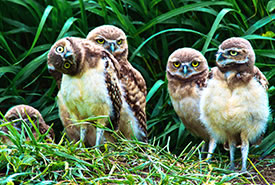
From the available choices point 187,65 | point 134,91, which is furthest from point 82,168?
point 187,65

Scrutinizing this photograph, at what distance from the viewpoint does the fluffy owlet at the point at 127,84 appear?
4.94 metres

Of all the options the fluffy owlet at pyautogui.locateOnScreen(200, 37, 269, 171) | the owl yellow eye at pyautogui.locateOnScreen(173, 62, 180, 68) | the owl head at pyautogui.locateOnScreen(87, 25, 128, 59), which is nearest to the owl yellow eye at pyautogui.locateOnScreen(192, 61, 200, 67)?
the owl yellow eye at pyautogui.locateOnScreen(173, 62, 180, 68)

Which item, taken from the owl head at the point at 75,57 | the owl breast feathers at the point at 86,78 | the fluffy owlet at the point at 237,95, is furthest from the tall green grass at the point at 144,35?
the owl head at the point at 75,57

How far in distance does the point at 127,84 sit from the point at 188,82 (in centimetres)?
63

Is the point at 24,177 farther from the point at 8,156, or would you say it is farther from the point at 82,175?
the point at 82,175

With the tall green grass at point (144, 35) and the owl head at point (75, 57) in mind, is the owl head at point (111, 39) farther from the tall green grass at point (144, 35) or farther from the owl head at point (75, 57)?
the owl head at point (75, 57)

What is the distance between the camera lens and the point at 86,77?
4.20 m

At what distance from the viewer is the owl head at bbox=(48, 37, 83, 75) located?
13.5ft

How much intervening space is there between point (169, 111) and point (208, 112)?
3.53 ft

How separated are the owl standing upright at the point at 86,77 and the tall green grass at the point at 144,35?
3.19 feet

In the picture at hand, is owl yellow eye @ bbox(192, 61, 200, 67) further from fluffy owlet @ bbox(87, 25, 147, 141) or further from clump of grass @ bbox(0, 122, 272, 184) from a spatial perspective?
clump of grass @ bbox(0, 122, 272, 184)

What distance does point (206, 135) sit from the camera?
16.3 ft

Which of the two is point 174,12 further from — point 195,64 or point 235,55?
point 235,55

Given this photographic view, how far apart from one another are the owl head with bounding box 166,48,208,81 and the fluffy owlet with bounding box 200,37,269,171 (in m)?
0.42
